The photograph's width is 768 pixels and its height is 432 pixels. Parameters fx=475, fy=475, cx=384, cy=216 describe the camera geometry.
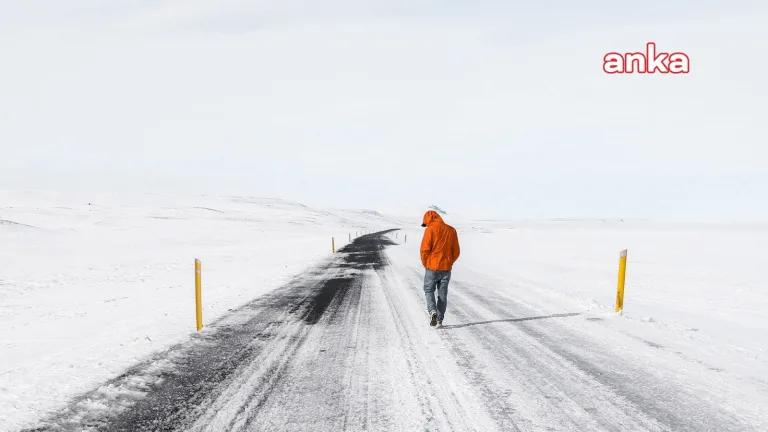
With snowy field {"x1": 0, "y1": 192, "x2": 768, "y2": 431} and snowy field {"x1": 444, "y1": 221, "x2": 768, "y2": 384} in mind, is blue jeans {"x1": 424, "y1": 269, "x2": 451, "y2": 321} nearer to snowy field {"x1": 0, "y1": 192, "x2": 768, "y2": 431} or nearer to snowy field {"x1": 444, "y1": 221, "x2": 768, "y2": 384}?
snowy field {"x1": 0, "y1": 192, "x2": 768, "y2": 431}

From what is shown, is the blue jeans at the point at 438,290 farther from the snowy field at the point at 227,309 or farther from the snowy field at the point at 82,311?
the snowy field at the point at 82,311

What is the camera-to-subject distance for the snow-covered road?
147 inches

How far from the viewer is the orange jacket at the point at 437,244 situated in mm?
7598

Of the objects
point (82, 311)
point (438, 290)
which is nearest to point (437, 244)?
point (438, 290)

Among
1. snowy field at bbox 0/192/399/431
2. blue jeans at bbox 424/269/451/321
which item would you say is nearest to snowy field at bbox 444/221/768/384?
blue jeans at bbox 424/269/451/321

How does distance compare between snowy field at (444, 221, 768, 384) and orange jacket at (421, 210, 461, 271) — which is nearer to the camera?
snowy field at (444, 221, 768, 384)

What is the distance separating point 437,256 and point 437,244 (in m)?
0.19

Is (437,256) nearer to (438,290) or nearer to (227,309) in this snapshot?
(438,290)

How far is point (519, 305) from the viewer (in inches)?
390

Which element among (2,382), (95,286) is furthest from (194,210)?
(2,382)

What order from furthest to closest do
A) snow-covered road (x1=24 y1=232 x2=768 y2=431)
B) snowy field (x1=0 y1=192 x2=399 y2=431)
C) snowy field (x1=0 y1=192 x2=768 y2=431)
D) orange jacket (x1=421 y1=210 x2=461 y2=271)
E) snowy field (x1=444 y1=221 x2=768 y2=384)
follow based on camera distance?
1. orange jacket (x1=421 y1=210 x2=461 y2=271)
2. snowy field (x1=444 y1=221 x2=768 y2=384)
3. snowy field (x1=0 y1=192 x2=768 y2=431)
4. snowy field (x1=0 y1=192 x2=399 y2=431)
5. snow-covered road (x1=24 y1=232 x2=768 y2=431)

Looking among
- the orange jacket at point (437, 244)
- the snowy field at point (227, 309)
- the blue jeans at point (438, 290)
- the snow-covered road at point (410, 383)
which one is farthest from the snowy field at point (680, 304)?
the orange jacket at point (437, 244)

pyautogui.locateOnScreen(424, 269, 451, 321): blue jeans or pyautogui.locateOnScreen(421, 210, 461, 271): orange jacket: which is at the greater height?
pyautogui.locateOnScreen(421, 210, 461, 271): orange jacket

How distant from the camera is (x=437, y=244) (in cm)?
764
